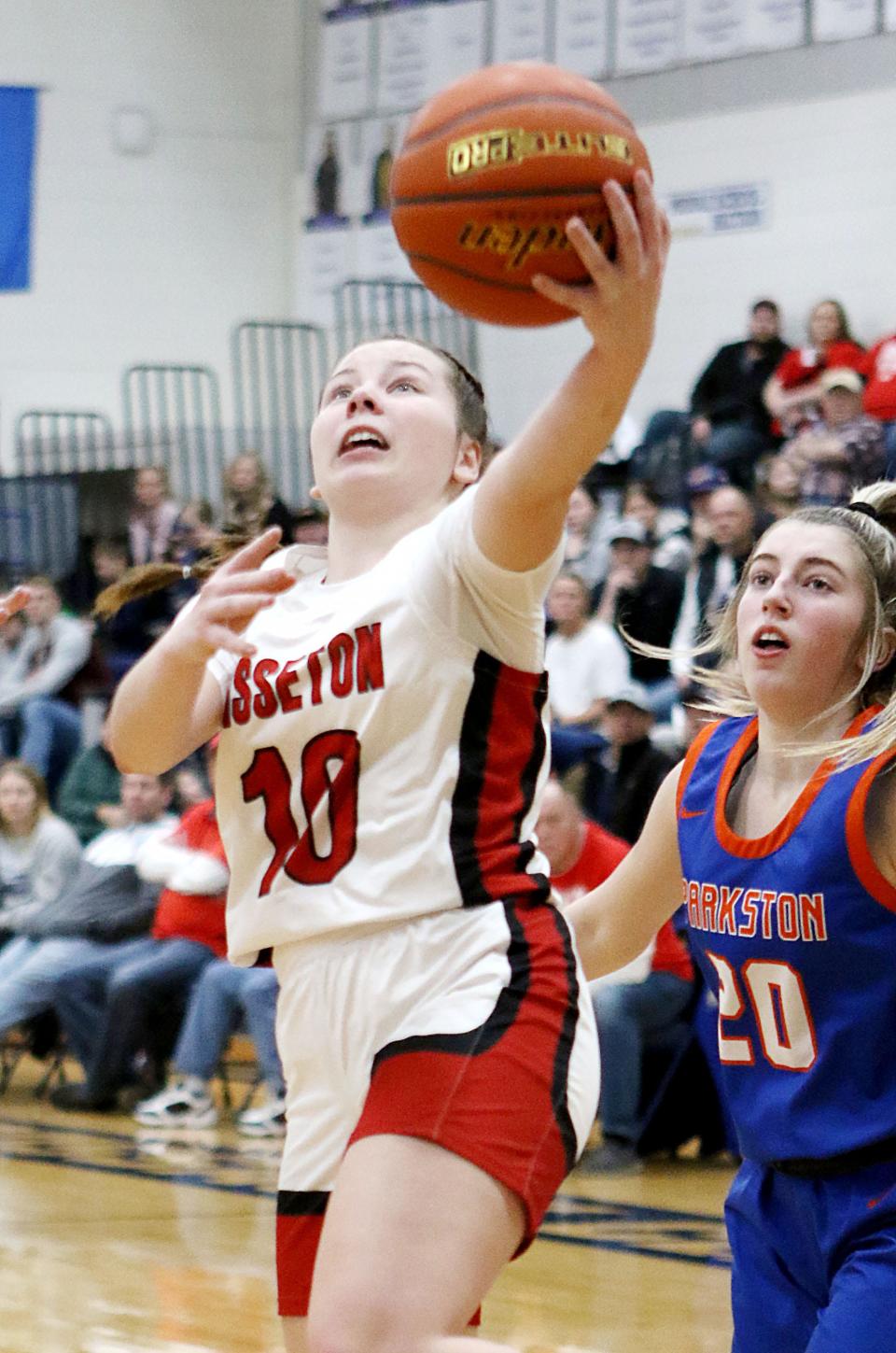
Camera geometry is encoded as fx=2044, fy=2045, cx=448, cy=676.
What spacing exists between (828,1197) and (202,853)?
568 centimetres

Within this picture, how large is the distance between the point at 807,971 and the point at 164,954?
5845 millimetres

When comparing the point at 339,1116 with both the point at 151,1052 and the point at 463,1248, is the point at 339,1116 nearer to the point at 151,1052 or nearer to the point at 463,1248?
the point at 463,1248

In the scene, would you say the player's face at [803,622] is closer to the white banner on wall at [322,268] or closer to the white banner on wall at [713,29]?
the white banner on wall at [713,29]

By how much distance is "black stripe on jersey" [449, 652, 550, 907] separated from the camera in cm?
263

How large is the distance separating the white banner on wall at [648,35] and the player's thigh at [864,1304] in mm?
11480

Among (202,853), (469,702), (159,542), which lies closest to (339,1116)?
(469,702)

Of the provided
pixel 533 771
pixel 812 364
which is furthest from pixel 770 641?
pixel 812 364

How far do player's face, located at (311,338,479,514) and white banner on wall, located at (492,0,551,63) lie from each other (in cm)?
1123

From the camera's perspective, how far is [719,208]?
12.8 meters

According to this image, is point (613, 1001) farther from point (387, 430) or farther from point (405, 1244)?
point (405, 1244)

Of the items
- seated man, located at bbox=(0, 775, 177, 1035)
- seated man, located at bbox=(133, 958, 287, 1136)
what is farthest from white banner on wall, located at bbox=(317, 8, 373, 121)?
seated man, located at bbox=(133, 958, 287, 1136)

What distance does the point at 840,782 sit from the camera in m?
2.72

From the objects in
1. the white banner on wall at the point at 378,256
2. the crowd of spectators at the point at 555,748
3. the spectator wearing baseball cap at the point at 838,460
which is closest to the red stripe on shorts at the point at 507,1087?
the crowd of spectators at the point at 555,748

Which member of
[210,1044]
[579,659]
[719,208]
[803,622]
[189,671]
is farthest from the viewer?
[719,208]
